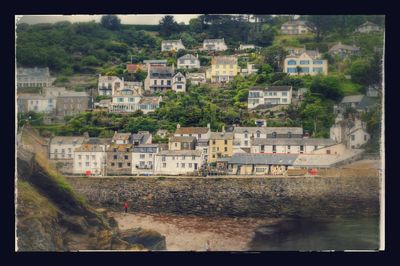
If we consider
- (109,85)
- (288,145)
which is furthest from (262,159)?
(109,85)

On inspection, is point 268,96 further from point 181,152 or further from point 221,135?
point 181,152

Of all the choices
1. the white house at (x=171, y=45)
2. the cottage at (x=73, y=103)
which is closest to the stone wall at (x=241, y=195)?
the cottage at (x=73, y=103)

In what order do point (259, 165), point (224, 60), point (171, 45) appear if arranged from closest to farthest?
point (259, 165) → point (171, 45) → point (224, 60)

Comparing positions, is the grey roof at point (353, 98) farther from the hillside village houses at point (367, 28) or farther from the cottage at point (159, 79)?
the cottage at point (159, 79)

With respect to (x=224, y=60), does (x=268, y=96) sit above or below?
below

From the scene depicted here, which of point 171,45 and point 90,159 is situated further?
point 171,45

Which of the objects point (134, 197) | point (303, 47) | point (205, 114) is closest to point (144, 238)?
point (134, 197)
